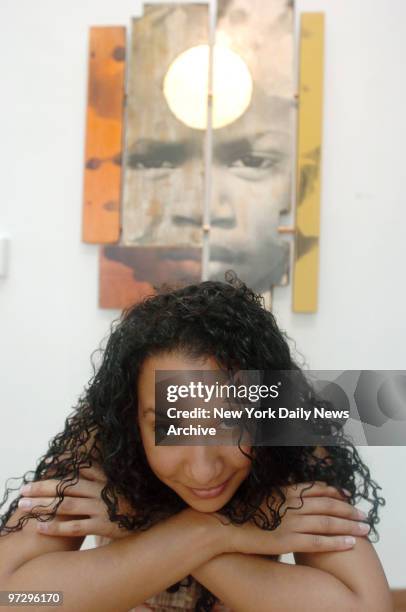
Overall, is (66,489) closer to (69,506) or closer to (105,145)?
(69,506)

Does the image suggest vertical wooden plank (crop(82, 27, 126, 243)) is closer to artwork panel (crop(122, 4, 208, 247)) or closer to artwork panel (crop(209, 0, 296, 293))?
artwork panel (crop(122, 4, 208, 247))

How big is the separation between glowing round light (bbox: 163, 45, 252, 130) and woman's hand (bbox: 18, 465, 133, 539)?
749 mm

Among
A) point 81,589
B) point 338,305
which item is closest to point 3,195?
point 338,305

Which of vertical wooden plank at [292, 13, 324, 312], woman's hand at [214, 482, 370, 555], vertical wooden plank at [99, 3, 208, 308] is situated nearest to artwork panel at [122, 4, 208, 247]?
vertical wooden plank at [99, 3, 208, 308]

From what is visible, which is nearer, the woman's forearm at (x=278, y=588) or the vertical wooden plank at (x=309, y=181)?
the woman's forearm at (x=278, y=588)

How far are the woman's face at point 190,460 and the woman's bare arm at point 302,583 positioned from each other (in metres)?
0.07

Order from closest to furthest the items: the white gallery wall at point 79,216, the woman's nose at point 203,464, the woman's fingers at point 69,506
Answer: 1. the woman's nose at point 203,464
2. the woman's fingers at point 69,506
3. the white gallery wall at point 79,216

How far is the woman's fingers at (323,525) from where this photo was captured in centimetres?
54

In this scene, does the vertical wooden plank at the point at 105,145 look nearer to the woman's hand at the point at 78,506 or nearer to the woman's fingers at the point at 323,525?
the woman's hand at the point at 78,506

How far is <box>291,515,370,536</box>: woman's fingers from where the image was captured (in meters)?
0.54

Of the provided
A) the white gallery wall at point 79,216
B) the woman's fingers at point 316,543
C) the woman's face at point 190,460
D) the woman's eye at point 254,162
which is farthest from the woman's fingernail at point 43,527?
the woman's eye at point 254,162

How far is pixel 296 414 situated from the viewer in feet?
1.51

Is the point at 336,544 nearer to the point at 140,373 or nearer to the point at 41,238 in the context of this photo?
the point at 140,373

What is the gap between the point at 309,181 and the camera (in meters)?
1.04
